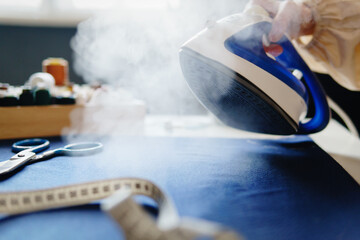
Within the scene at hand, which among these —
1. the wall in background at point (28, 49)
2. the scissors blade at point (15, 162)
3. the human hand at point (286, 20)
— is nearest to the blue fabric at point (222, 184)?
the scissors blade at point (15, 162)

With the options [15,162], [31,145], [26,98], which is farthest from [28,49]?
[15,162]

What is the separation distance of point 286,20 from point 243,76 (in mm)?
195

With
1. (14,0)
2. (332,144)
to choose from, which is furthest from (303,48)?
(14,0)

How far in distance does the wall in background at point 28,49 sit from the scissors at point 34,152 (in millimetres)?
715

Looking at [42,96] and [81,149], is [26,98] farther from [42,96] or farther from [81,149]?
[81,149]

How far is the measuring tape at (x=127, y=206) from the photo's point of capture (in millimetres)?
221

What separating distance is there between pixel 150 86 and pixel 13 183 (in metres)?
0.68

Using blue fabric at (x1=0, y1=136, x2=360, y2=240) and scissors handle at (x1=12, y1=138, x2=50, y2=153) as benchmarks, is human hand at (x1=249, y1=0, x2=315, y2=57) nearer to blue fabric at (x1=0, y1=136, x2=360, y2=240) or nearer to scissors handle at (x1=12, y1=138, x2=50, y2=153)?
blue fabric at (x1=0, y1=136, x2=360, y2=240)

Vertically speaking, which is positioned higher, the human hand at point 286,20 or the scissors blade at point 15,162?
the human hand at point 286,20

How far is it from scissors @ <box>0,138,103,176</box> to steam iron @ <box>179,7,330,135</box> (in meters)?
0.24

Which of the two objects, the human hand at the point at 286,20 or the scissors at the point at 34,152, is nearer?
the scissors at the point at 34,152

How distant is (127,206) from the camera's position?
265 millimetres

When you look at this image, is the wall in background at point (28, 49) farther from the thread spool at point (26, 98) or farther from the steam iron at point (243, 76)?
the steam iron at point (243, 76)

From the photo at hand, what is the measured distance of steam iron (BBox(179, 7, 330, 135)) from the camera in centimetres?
45
